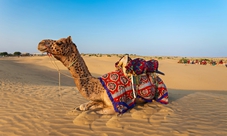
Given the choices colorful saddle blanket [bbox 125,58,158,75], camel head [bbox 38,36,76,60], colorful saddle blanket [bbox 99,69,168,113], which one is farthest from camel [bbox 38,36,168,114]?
colorful saddle blanket [bbox 125,58,158,75]

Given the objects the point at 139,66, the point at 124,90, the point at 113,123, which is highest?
the point at 139,66

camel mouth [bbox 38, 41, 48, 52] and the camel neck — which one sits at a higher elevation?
camel mouth [bbox 38, 41, 48, 52]

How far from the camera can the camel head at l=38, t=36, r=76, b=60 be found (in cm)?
401

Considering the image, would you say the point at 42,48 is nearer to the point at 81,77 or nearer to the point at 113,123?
the point at 81,77

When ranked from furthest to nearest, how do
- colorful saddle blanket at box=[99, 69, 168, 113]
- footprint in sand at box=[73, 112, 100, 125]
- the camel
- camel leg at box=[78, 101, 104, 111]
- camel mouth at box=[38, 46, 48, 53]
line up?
camel leg at box=[78, 101, 104, 111], colorful saddle blanket at box=[99, 69, 168, 113], footprint in sand at box=[73, 112, 100, 125], the camel, camel mouth at box=[38, 46, 48, 53]

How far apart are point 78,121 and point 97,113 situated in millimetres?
579

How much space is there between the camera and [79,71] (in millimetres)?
4598

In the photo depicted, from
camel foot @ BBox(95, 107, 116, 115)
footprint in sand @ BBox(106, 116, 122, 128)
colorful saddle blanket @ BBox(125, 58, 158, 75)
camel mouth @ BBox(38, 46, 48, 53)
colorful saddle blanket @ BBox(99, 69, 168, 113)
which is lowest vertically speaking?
footprint in sand @ BBox(106, 116, 122, 128)

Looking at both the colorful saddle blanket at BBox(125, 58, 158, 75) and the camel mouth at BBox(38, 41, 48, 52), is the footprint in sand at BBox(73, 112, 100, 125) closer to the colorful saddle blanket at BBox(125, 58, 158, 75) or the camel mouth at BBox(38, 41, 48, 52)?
the colorful saddle blanket at BBox(125, 58, 158, 75)

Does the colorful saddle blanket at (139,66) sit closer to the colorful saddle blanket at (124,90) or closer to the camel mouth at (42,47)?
the colorful saddle blanket at (124,90)

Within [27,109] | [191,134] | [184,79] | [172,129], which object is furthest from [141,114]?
[184,79]

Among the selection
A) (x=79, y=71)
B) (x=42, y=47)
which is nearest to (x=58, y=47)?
(x=42, y=47)

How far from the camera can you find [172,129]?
409 centimetres

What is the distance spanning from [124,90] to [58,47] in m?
2.01
